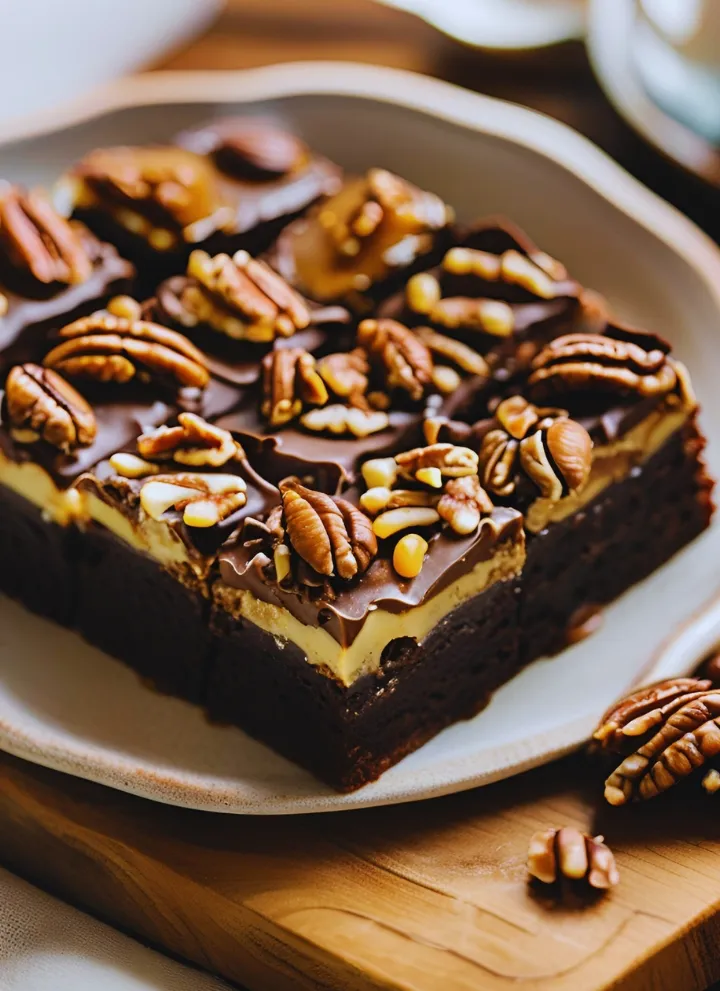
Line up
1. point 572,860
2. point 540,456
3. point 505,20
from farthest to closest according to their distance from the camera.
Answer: point 505,20 < point 540,456 < point 572,860

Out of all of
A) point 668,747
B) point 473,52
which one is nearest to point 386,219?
point 668,747

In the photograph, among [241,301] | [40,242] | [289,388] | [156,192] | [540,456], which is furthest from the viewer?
[156,192]

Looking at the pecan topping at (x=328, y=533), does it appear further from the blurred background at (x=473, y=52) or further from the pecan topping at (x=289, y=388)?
the blurred background at (x=473, y=52)

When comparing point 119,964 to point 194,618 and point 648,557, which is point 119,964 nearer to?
point 194,618

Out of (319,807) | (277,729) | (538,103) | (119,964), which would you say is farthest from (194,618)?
(538,103)

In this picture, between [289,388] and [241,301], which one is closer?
[289,388]

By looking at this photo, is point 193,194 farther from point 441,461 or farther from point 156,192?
point 441,461
